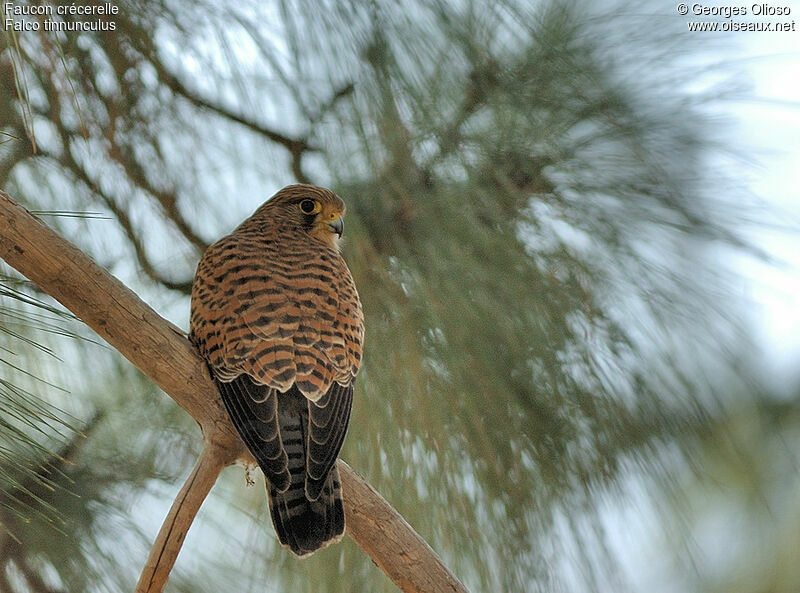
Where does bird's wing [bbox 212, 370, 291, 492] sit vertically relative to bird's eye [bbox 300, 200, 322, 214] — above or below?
below

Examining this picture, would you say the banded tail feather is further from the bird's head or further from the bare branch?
the bird's head

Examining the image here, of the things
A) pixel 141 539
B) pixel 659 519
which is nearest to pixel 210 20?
pixel 141 539

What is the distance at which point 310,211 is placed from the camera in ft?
4.10

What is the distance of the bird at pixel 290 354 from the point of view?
102 cm

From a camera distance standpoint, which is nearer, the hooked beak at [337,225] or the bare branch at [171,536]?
the bare branch at [171,536]

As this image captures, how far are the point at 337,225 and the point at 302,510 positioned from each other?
15.5 inches

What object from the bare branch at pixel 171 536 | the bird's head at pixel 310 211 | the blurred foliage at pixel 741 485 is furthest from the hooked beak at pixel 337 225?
the blurred foliage at pixel 741 485

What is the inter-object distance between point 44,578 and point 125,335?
1.46ft

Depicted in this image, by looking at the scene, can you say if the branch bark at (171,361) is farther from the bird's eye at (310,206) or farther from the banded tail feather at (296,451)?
the bird's eye at (310,206)

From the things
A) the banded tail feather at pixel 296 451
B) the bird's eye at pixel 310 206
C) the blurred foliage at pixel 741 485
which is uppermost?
the bird's eye at pixel 310 206

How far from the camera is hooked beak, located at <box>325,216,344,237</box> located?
1.23 m

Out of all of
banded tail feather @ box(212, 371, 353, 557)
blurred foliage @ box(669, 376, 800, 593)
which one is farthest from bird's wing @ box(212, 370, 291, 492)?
blurred foliage @ box(669, 376, 800, 593)

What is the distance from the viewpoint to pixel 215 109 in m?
1.28

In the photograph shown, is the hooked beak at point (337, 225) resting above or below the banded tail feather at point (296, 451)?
above
